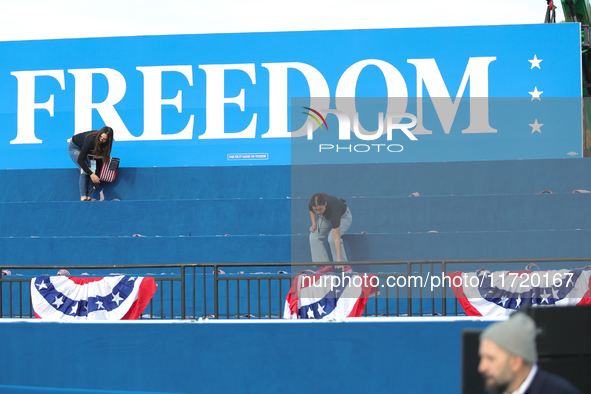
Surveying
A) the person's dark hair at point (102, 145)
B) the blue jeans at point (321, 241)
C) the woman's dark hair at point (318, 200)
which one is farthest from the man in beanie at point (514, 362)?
the person's dark hair at point (102, 145)

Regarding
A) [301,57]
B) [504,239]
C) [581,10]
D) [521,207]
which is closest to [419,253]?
[504,239]

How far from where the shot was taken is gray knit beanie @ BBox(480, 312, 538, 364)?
2.46 m

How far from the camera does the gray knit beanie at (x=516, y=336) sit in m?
2.46

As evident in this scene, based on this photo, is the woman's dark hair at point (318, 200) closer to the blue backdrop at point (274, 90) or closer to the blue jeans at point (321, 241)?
the blue jeans at point (321, 241)

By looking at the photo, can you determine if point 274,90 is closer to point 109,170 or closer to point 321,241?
point 109,170

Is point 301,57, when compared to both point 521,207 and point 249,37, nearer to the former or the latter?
point 249,37

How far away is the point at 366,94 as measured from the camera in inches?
474

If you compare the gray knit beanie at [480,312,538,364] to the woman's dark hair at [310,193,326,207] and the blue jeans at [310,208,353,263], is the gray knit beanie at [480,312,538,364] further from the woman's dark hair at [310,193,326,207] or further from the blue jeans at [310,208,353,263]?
the blue jeans at [310,208,353,263]

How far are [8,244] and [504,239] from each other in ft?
25.7

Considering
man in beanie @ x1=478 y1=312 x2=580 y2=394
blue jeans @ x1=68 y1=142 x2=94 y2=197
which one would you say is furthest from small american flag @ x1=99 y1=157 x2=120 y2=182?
man in beanie @ x1=478 y1=312 x2=580 y2=394

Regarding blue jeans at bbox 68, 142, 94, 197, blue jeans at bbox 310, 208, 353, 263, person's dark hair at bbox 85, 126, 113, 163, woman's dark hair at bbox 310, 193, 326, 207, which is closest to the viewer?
woman's dark hair at bbox 310, 193, 326, 207

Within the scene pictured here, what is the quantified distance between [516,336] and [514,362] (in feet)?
0.40

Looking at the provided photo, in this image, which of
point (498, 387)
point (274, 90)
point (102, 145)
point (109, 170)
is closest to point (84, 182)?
point (109, 170)

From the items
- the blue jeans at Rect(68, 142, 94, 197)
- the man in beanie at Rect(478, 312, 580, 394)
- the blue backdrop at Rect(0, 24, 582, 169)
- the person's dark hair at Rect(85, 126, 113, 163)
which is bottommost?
the man in beanie at Rect(478, 312, 580, 394)
